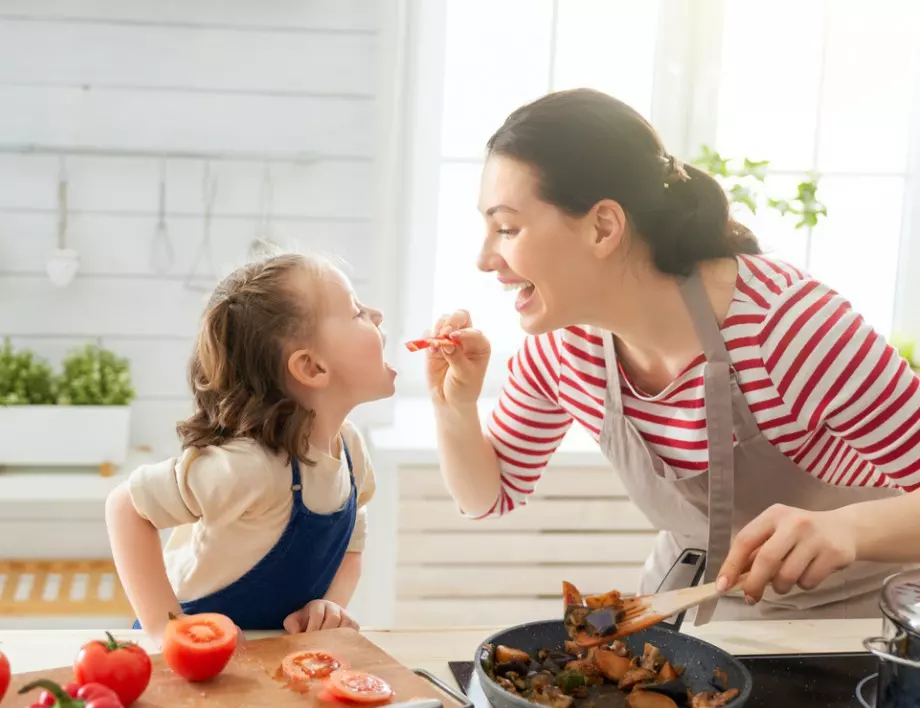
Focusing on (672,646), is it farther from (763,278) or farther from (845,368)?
(763,278)

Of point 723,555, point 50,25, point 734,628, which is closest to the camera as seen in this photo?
point 734,628

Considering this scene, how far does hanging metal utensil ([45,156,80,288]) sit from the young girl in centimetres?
123

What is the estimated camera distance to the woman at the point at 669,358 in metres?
1.41

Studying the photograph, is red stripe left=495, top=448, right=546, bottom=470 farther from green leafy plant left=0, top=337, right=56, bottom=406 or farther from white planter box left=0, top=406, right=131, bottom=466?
green leafy plant left=0, top=337, right=56, bottom=406

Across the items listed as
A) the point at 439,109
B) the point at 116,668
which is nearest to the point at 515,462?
the point at 116,668

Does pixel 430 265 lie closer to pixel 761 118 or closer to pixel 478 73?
pixel 478 73

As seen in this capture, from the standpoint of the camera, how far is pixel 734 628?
1.38 metres

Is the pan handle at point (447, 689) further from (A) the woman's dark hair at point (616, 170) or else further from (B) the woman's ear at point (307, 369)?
(A) the woman's dark hair at point (616, 170)

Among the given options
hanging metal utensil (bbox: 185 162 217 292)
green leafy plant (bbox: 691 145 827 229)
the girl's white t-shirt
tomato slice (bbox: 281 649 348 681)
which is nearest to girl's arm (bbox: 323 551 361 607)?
the girl's white t-shirt

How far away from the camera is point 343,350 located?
1.42m

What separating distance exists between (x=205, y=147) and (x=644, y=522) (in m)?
1.36

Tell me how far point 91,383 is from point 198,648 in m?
1.52

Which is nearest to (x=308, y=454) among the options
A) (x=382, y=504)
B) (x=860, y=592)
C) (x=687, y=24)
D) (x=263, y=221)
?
(x=860, y=592)

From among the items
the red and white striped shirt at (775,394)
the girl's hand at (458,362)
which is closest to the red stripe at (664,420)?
the red and white striped shirt at (775,394)
